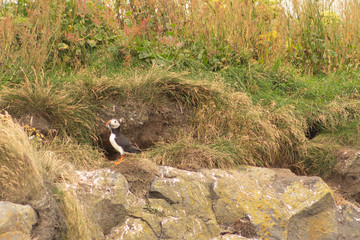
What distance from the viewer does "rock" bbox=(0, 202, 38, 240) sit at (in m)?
3.06

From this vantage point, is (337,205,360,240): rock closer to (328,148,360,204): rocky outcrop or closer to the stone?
the stone

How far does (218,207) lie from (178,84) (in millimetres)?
1732

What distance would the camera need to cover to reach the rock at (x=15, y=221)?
3062mm

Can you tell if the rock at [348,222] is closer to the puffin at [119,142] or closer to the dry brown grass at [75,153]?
the puffin at [119,142]

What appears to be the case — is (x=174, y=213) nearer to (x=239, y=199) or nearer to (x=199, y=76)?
(x=239, y=199)

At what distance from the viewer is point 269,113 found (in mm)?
5598

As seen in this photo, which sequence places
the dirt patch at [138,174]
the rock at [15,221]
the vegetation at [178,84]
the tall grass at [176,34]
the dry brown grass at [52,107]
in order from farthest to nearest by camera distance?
the tall grass at [176,34] → the dry brown grass at [52,107] → the vegetation at [178,84] → the dirt patch at [138,174] → the rock at [15,221]

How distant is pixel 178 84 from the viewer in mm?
5383

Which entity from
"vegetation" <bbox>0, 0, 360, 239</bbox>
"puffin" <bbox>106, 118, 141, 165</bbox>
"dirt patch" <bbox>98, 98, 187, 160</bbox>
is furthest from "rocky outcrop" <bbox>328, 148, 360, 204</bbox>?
"puffin" <bbox>106, 118, 141, 165</bbox>

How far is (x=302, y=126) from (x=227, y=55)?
162cm

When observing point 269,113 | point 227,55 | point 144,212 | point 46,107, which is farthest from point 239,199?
point 227,55

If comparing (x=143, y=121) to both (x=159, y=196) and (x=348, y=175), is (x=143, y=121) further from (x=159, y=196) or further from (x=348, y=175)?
(x=348, y=175)

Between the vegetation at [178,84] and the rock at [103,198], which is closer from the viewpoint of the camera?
the rock at [103,198]

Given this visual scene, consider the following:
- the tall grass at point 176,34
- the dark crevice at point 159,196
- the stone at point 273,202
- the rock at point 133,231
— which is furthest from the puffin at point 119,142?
the tall grass at point 176,34
